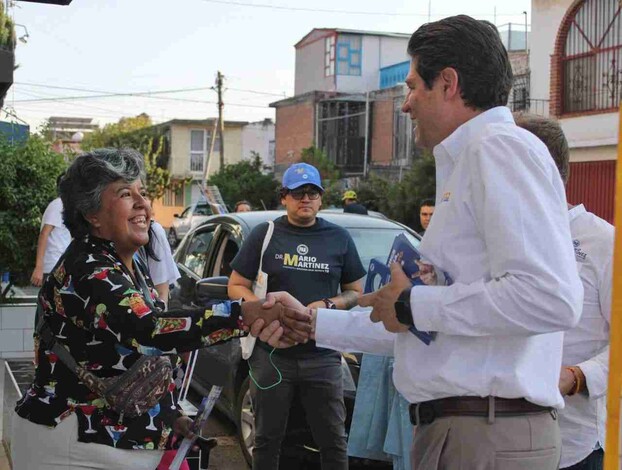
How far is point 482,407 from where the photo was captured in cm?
242

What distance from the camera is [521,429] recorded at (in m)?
2.44

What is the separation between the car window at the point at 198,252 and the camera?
25.2ft

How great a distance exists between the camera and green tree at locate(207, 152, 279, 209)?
4316 centimetres

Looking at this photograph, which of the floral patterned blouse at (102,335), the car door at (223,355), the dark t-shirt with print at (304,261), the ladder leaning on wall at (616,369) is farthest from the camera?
the car door at (223,355)

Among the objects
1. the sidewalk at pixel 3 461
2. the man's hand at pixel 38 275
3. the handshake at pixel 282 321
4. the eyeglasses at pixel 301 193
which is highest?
the eyeglasses at pixel 301 193

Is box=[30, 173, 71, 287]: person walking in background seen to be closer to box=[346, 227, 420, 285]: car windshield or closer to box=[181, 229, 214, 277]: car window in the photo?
box=[181, 229, 214, 277]: car window

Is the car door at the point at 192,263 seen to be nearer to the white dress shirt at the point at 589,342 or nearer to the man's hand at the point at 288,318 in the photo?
the man's hand at the point at 288,318

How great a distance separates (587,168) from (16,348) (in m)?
19.4

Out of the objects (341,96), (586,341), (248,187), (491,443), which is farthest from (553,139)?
(341,96)

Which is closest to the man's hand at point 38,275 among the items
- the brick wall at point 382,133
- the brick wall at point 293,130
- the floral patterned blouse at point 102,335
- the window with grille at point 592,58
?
the floral patterned blouse at point 102,335

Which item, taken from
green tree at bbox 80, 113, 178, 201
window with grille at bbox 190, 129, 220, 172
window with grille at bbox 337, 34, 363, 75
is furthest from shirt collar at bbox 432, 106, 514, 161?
window with grille at bbox 190, 129, 220, 172

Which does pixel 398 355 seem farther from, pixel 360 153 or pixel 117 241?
pixel 360 153

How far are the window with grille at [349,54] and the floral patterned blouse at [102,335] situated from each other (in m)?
42.0

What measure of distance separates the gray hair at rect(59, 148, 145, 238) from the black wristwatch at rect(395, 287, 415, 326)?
1281mm
